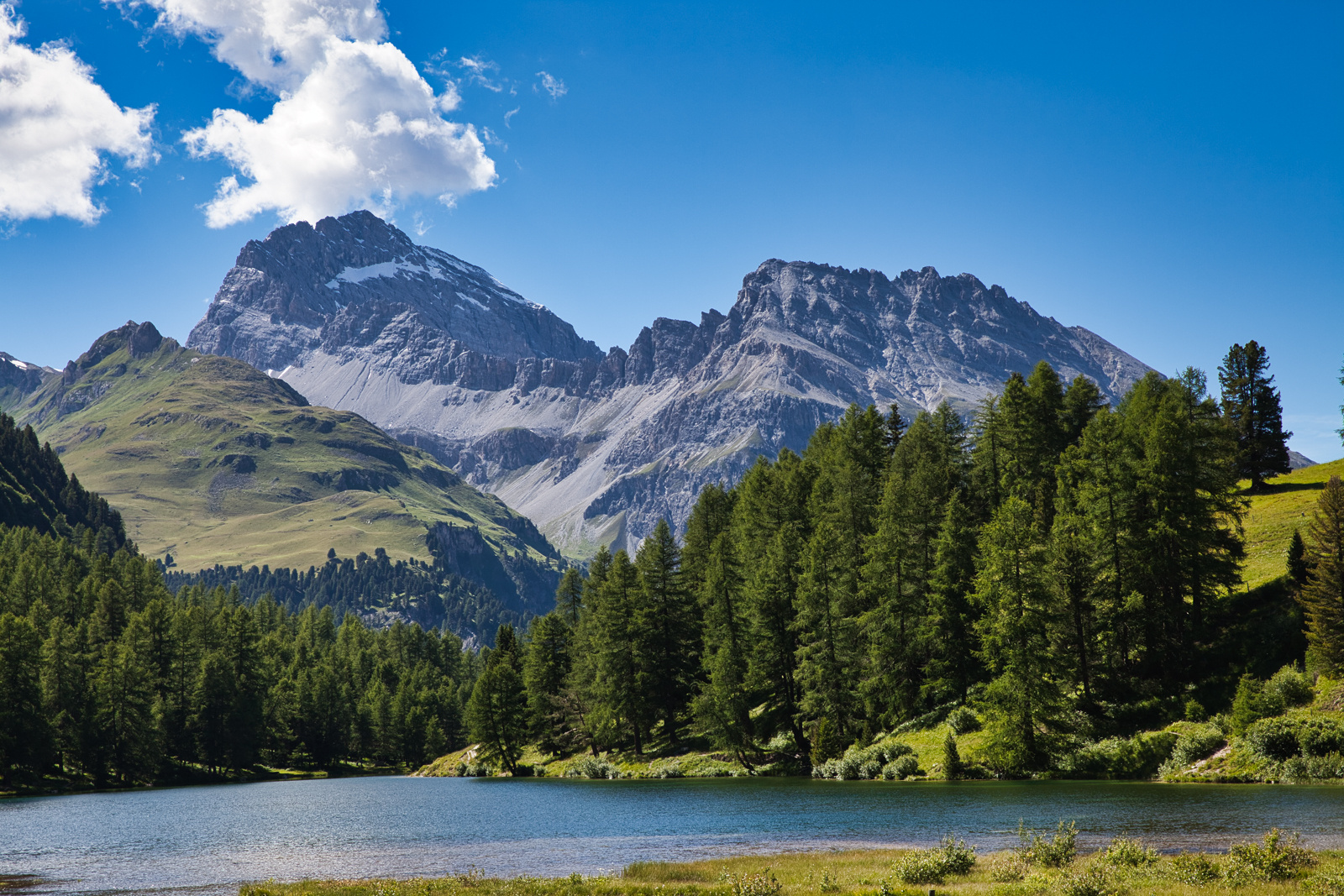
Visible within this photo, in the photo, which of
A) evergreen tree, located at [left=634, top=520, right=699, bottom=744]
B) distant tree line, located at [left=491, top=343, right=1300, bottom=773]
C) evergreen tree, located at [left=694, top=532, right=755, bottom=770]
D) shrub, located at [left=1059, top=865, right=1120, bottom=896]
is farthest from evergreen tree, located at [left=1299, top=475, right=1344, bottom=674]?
evergreen tree, located at [left=634, top=520, right=699, bottom=744]

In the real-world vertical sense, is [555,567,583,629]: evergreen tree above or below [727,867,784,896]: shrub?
above

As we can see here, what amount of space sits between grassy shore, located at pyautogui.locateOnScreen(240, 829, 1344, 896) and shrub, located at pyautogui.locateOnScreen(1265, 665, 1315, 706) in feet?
83.8

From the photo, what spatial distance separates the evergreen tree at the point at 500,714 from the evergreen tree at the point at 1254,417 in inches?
3103

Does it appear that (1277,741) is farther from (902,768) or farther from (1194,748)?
(902,768)

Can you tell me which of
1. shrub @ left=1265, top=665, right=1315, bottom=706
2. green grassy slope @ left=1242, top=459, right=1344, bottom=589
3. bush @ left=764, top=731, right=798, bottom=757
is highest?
green grassy slope @ left=1242, top=459, right=1344, bottom=589

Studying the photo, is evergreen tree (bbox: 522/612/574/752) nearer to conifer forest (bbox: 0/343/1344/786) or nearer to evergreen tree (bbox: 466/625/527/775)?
conifer forest (bbox: 0/343/1344/786)

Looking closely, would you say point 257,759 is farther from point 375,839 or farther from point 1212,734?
point 1212,734

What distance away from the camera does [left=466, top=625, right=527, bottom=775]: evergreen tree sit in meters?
101

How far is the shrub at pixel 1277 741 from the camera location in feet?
159

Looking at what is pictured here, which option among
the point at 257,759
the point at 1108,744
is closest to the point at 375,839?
the point at 1108,744

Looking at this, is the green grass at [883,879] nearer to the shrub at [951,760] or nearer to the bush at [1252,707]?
the shrub at [951,760]

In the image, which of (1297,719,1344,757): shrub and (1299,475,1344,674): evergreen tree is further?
(1299,475,1344,674): evergreen tree

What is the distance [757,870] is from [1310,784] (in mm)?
33428

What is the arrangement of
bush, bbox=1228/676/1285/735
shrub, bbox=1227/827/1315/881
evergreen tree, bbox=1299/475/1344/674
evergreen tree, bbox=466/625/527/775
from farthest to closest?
evergreen tree, bbox=466/625/527/775, bush, bbox=1228/676/1285/735, evergreen tree, bbox=1299/475/1344/674, shrub, bbox=1227/827/1315/881
